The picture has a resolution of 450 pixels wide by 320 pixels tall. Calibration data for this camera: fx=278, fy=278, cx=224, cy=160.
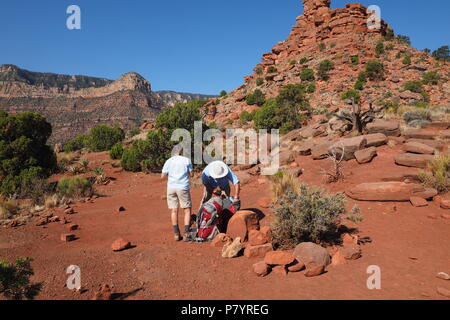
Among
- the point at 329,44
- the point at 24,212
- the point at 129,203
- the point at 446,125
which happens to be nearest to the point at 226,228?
the point at 129,203

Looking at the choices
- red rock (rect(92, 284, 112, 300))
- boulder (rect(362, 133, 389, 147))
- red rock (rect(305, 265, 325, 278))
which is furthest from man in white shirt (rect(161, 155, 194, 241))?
boulder (rect(362, 133, 389, 147))

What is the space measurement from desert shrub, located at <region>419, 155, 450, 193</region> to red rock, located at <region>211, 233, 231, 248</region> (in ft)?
16.5

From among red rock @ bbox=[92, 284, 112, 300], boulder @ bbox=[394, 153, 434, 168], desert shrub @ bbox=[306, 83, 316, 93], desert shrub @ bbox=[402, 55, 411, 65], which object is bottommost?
red rock @ bbox=[92, 284, 112, 300]

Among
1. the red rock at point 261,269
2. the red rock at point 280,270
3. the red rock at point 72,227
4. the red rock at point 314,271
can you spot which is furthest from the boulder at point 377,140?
the red rock at point 72,227

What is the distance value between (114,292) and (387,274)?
3.39m

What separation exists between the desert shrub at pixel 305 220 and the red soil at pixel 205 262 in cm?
65

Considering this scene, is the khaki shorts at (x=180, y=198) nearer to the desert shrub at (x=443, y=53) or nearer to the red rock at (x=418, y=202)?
the red rock at (x=418, y=202)

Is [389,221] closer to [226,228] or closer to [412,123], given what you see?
[226,228]

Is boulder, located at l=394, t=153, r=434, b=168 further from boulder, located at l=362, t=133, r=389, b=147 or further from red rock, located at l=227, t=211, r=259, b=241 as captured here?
red rock, located at l=227, t=211, r=259, b=241

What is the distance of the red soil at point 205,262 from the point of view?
324cm

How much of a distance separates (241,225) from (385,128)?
8316 millimetres

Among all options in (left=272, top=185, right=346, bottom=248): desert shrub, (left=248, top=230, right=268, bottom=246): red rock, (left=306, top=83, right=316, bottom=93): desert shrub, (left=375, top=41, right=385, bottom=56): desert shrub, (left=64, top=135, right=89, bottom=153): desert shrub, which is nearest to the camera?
(left=272, top=185, right=346, bottom=248): desert shrub

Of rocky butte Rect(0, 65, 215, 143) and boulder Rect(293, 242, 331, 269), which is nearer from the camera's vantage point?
boulder Rect(293, 242, 331, 269)

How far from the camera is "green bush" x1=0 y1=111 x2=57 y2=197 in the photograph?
34.6ft
